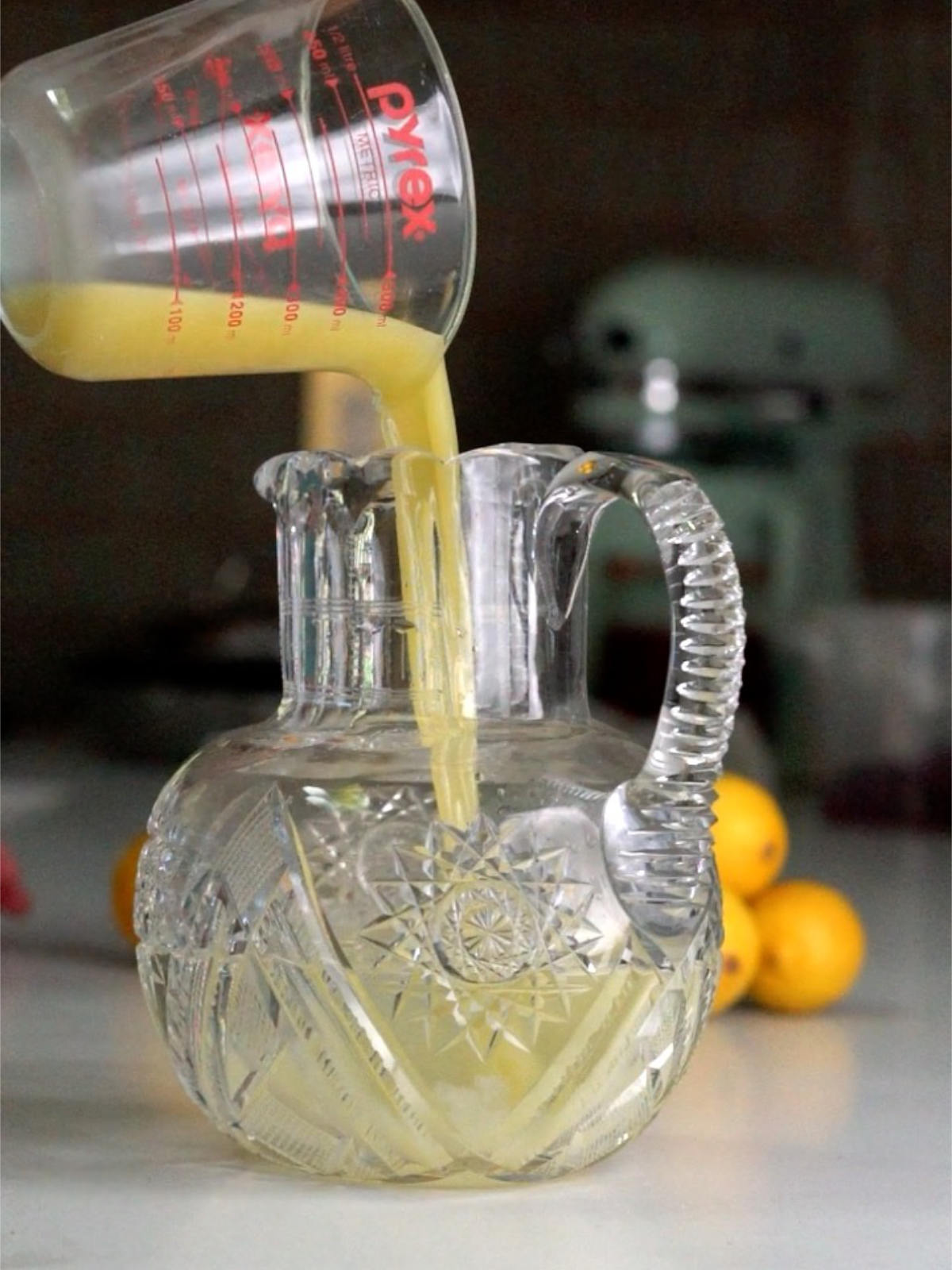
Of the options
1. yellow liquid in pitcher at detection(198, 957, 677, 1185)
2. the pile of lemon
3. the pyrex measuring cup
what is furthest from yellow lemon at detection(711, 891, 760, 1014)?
the pyrex measuring cup

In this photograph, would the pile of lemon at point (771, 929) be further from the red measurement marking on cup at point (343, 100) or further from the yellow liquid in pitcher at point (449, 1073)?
the red measurement marking on cup at point (343, 100)

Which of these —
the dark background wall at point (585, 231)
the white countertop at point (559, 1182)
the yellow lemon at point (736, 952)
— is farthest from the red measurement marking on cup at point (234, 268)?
the dark background wall at point (585, 231)

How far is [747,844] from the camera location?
99cm

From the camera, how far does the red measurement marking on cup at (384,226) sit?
2.10 feet

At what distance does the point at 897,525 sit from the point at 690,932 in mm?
954

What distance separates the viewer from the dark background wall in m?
1.51

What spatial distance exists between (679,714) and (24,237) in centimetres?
27

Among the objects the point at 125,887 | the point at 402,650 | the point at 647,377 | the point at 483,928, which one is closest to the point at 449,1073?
the point at 483,928

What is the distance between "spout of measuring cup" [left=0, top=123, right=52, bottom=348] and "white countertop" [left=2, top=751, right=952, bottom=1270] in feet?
1.03

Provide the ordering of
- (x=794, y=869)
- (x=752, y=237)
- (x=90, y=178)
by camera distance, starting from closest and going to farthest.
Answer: (x=90, y=178)
(x=794, y=869)
(x=752, y=237)

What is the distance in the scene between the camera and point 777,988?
38.0 inches

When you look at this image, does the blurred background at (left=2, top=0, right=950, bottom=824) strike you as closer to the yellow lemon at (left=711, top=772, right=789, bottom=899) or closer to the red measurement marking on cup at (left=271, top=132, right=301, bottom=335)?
the yellow lemon at (left=711, top=772, right=789, bottom=899)

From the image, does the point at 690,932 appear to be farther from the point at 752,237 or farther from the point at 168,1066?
the point at 752,237

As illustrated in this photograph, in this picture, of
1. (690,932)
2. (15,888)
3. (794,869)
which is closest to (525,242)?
(794,869)
